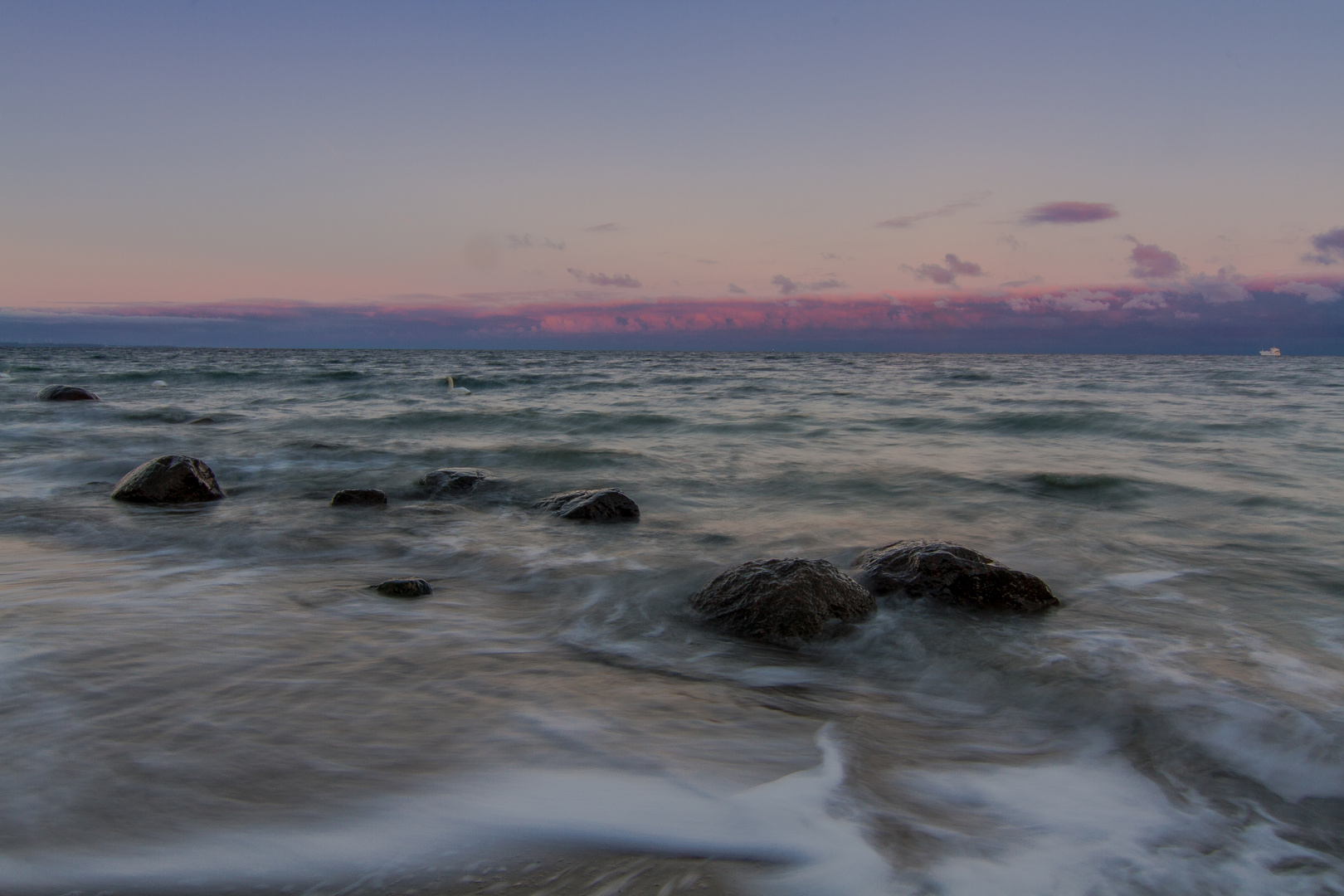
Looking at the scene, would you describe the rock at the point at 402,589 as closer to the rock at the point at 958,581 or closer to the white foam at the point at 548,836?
the white foam at the point at 548,836

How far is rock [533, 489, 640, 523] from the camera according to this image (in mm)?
6145

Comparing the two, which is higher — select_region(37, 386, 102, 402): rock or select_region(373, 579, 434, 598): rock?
select_region(37, 386, 102, 402): rock

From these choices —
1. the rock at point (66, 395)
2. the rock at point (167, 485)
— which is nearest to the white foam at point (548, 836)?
the rock at point (167, 485)

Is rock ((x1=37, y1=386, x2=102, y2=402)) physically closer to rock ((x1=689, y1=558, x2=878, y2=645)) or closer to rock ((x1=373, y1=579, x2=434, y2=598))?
rock ((x1=373, y1=579, x2=434, y2=598))

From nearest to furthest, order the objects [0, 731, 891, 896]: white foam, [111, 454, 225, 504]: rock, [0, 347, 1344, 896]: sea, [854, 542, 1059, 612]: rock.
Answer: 1. [0, 731, 891, 896]: white foam
2. [0, 347, 1344, 896]: sea
3. [854, 542, 1059, 612]: rock
4. [111, 454, 225, 504]: rock

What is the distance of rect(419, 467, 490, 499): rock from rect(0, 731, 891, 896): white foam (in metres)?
5.18

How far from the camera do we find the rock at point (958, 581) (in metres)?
3.99

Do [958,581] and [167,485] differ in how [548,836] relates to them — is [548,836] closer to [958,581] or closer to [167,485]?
[958,581]

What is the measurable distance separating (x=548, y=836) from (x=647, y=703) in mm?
947

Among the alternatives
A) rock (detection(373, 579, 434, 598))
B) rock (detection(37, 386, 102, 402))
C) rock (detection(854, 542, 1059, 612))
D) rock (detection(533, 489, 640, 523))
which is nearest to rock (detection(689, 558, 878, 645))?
rock (detection(854, 542, 1059, 612))

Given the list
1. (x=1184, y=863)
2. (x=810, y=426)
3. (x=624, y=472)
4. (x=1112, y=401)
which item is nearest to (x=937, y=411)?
(x=810, y=426)

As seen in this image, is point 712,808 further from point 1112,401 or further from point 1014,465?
point 1112,401

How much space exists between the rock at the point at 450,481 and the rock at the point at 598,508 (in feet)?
3.86

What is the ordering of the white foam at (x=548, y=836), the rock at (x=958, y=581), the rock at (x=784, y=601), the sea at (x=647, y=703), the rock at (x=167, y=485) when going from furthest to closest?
the rock at (x=167, y=485), the rock at (x=958, y=581), the rock at (x=784, y=601), the sea at (x=647, y=703), the white foam at (x=548, y=836)
